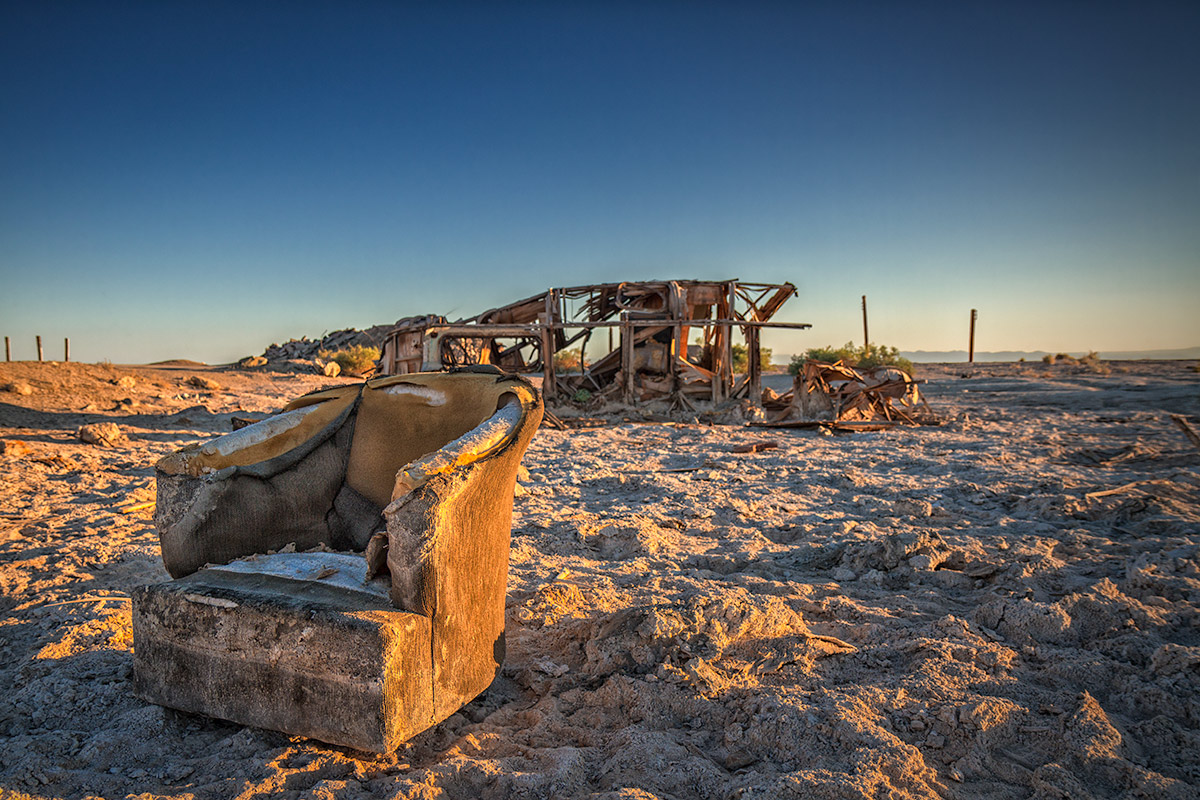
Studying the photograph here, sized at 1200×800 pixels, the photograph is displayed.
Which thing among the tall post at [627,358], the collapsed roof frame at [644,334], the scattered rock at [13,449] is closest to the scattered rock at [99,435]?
the scattered rock at [13,449]

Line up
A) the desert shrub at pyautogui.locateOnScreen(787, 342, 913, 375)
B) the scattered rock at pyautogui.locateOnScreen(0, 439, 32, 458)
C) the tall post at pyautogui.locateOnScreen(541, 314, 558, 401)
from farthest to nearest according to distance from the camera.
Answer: the desert shrub at pyautogui.locateOnScreen(787, 342, 913, 375), the tall post at pyautogui.locateOnScreen(541, 314, 558, 401), the scattered rock at pyautogui.locateOnScreen(0, 439, 32, 458)

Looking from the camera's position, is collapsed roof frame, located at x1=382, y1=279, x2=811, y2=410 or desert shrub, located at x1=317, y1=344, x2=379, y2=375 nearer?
collapsed roof frame, located at x1=382, y1=279, x2=811, y2=410

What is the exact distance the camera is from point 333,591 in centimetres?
235

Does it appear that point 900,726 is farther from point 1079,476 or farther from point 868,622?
point 1079,476

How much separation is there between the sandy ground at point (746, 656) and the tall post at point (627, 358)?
752cm

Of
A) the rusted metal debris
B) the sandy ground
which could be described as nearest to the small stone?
the sandy ground

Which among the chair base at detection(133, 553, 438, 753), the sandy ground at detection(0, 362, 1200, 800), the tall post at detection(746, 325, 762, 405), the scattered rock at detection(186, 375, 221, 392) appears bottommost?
the sandy ground at detection(0, 362, 1200, 800)

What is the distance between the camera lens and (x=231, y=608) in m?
2.28

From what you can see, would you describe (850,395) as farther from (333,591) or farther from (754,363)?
(333,591)

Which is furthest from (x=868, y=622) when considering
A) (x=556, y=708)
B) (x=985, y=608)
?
(x=556, y=708)

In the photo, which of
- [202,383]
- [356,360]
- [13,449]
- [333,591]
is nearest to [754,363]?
[13,449]

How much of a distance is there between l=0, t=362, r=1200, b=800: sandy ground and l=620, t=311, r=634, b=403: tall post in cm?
752

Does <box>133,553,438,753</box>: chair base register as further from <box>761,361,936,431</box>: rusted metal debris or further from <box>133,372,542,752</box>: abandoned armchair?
<box>761,361,936,431</box>: rusted metal debris

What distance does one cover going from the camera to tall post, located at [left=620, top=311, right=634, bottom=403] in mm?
13586
